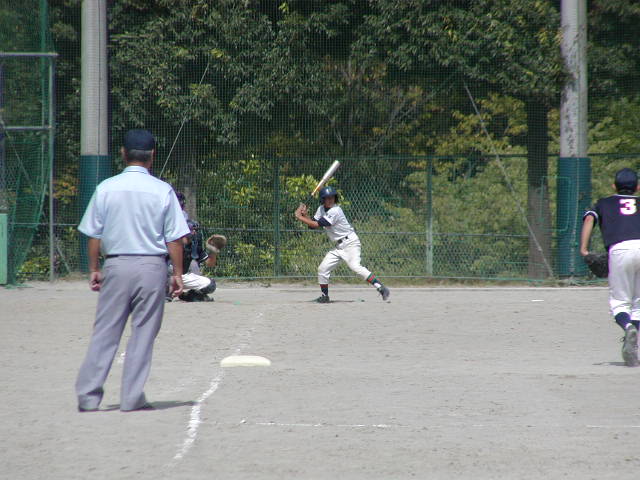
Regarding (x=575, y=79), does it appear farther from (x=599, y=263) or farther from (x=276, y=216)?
(x=599, y=263)

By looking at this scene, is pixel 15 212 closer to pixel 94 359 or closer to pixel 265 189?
pixel 265 189

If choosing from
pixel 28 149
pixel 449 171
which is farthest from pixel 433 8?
pixel 28 149

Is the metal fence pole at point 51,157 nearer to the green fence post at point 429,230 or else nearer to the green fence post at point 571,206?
the green fence post at point 429,230

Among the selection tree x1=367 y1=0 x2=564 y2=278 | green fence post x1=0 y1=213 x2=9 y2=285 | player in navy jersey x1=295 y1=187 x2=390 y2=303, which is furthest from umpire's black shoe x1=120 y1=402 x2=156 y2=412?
tree x1=367 y1=0 x2=564 y2=278

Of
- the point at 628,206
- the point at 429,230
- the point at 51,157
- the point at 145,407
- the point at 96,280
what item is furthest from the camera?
the point at 429,230

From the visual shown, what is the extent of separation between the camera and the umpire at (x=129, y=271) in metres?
6.72

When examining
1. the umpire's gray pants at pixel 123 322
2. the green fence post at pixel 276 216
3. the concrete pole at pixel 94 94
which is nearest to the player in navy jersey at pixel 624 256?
the umpire's gray pants at pixel 123 322

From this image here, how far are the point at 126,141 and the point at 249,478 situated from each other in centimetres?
278

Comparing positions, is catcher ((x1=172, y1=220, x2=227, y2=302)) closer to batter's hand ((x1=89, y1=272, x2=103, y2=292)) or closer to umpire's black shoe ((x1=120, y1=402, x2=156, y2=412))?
umpire's black shoe ((x1=120, y1=402, x2=156, y2=412))

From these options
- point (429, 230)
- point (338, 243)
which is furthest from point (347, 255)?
point (429, 230)

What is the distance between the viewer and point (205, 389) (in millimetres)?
7891

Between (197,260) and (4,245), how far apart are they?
3.98 metres

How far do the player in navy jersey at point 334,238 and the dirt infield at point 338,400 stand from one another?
1433mm

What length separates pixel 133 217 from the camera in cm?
678
